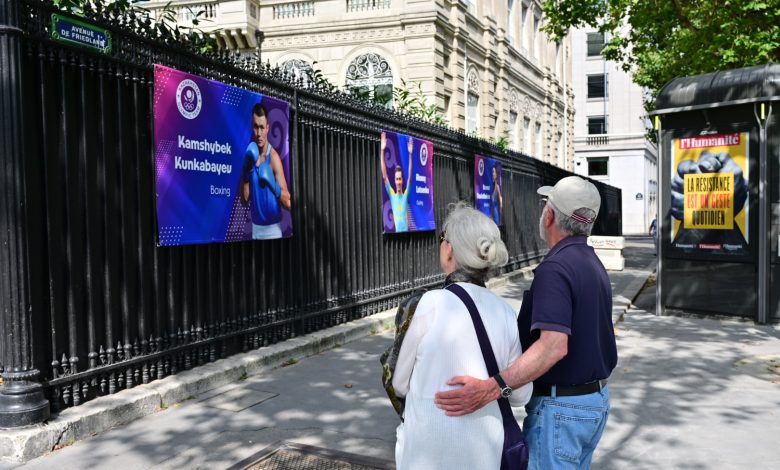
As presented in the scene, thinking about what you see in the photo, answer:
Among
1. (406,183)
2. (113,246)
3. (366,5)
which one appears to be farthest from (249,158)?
(366,5)

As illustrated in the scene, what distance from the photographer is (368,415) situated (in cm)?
518

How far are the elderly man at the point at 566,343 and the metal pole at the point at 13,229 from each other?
329 cm

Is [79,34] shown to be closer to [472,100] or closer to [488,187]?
[488,187]

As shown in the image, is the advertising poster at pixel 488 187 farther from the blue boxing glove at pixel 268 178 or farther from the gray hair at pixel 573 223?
the gray hair at pixel 573 223

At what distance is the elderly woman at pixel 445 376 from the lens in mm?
2355

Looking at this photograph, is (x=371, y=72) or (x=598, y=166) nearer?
(x=371, y=72)

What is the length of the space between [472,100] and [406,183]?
689 inches

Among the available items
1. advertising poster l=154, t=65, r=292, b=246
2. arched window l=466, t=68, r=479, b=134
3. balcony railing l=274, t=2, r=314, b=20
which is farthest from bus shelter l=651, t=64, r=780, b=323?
arched window l=466, t=68, r=479, b=134

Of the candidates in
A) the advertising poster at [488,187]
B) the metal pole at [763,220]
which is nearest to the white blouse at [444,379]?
the metal pole at [763,220]

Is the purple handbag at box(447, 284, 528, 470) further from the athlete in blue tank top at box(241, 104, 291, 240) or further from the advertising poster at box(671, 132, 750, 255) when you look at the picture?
the advertising poster at box(671, 132, 750, 255)

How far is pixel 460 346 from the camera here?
93.0 inches

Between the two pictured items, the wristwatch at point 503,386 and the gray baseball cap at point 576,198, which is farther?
the gray baseball cap at point 576,198

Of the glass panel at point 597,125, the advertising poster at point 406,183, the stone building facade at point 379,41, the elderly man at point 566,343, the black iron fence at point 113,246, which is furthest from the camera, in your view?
the glass panel at point 597,125

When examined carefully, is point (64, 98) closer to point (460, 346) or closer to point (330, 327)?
point (460, 346)
